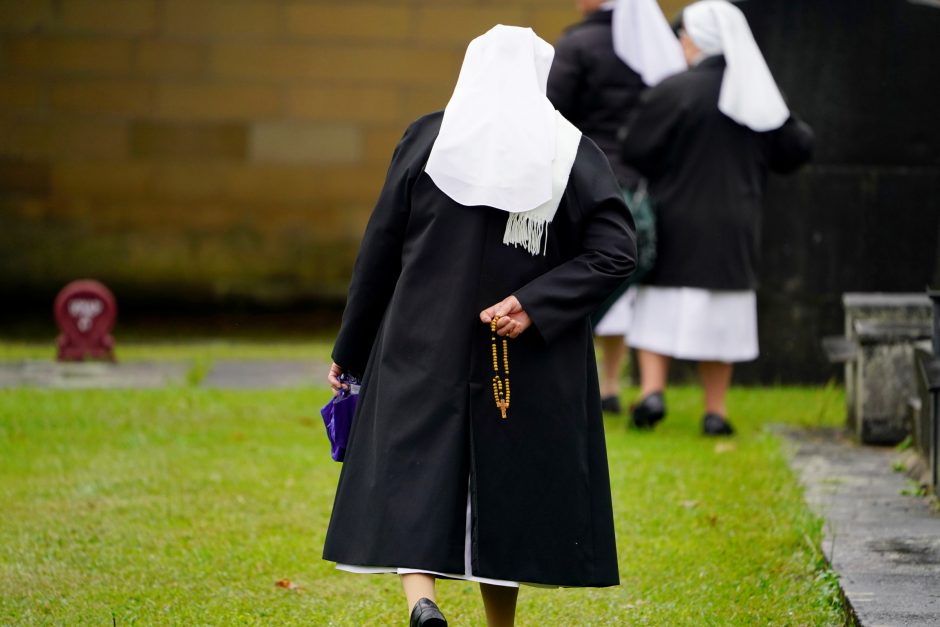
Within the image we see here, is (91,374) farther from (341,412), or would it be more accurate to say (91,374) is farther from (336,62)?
(341,412)

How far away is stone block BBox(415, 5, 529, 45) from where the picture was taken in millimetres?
11445

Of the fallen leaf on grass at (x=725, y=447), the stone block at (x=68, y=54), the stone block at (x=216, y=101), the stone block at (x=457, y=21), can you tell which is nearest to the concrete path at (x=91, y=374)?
the stone block at (x=216, y=101)

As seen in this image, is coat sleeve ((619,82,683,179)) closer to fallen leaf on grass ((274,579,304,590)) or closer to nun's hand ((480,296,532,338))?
fallen leaf on grass ((274,579,304,590))

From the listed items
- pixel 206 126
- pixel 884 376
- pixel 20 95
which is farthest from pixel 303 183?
pixel 884 376

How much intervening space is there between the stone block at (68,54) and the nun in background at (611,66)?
15.3 ft

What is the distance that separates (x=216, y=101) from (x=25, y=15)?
4.81 ft

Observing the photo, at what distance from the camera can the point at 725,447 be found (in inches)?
276

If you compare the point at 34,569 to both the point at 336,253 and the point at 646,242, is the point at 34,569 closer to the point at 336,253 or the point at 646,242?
the point at 646,242

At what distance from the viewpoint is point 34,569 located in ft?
16.4

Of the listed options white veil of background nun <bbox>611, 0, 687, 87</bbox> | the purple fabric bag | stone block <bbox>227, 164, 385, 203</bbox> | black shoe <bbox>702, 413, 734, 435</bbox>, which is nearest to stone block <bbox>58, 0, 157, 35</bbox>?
stone block <bbox>227, 164, 385, 203</bbox>

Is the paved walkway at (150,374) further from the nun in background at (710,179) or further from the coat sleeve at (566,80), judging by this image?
the nun in background at (710,179)

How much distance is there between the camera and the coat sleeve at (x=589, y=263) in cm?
385

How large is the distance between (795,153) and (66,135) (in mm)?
6069

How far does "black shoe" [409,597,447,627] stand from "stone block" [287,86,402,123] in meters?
8.20
